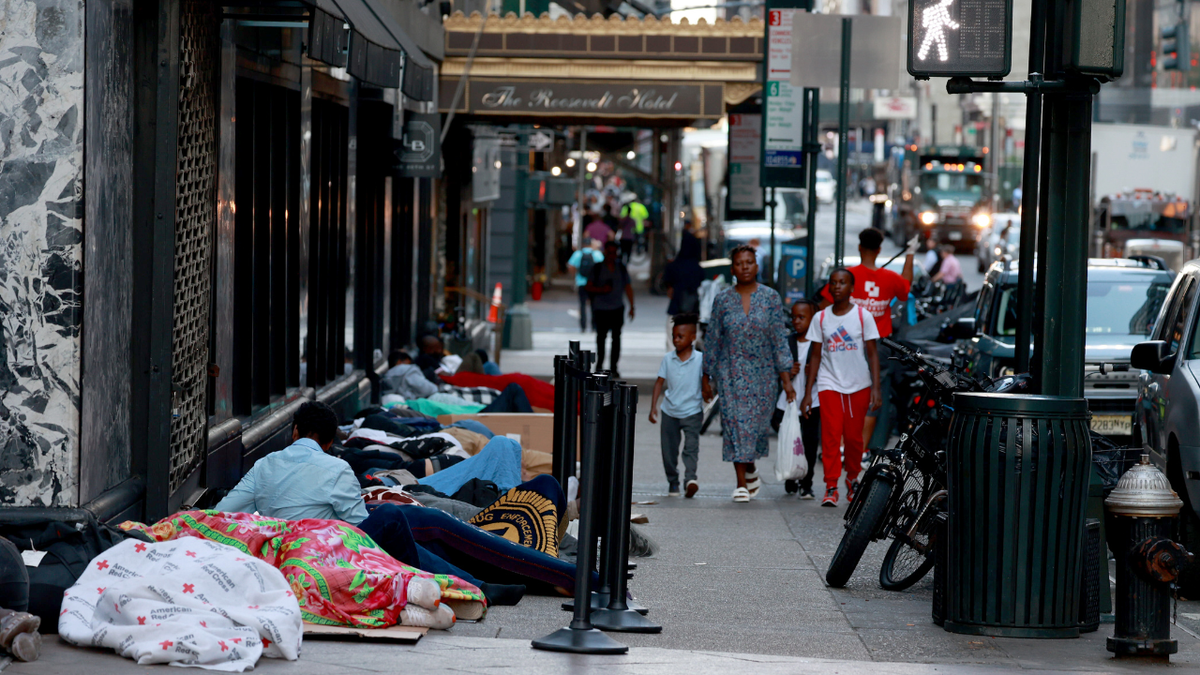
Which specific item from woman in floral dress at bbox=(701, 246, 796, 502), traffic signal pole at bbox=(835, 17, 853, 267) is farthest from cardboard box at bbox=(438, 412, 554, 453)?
A: traffic signal pole at bbox=(835, 17, 853, 267)

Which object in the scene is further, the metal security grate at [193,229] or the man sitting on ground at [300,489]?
the metal security grate at [193,229]

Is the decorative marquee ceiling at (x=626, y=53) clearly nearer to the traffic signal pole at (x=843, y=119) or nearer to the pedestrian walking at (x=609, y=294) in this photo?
the traffic signal pole at (x=843, y=119)

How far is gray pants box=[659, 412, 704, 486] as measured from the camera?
36.9ft

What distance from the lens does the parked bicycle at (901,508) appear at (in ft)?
25.4

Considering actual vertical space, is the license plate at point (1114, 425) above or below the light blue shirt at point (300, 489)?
below

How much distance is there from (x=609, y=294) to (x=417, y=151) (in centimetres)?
468

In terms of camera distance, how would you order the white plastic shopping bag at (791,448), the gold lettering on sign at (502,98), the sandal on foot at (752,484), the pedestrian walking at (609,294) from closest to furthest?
the white plastic shopping bag at (791,448) < the sandal on foot at (752,484) < the gold lettering on sign at (502,98) < the pedestrian walking at (609,294)

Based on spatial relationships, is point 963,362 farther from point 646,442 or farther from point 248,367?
point 248,367

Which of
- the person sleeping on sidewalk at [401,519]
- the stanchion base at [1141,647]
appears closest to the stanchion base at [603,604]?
the person sleeping on sidewalk at [401,519]

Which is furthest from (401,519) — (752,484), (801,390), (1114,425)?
(1114,425)

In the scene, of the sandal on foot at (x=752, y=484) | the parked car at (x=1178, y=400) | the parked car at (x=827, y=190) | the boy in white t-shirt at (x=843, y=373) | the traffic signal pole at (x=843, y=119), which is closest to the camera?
the parked car at (x=1178, y=400)

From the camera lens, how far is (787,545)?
9289 mm

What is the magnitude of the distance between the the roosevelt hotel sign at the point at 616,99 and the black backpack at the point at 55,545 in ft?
35.4

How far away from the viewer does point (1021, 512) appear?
21.3 ft
